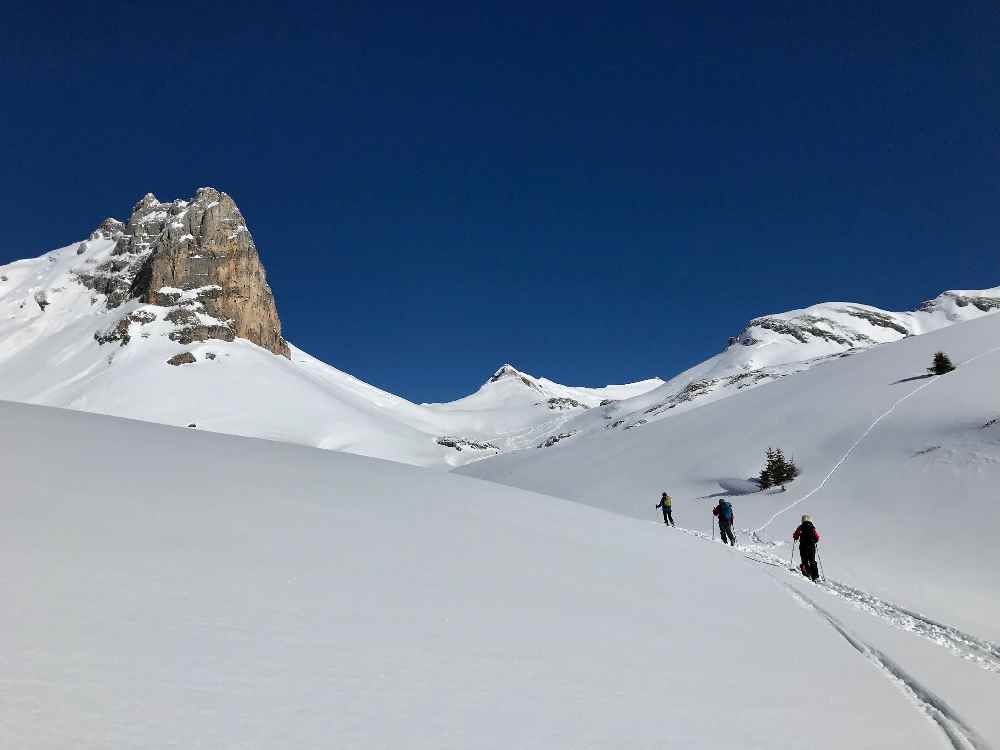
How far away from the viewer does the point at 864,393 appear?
28.6 metres

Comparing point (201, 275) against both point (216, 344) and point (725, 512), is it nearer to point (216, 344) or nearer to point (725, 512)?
point (216, 344)

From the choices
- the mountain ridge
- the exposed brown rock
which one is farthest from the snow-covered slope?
the exposed brown rock

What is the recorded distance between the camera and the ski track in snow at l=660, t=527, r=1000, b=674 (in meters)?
8.01

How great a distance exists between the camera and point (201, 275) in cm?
12662

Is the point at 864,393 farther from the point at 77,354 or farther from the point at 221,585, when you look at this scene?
the point at 77,354

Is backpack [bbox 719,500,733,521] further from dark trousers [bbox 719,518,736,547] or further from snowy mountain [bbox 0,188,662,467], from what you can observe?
snowy mountain [bbox 0,188,662,467]

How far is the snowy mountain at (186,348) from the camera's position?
308 feet

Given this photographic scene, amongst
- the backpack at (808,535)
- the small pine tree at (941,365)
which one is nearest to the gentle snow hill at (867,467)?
the small pine tree at (941,365)

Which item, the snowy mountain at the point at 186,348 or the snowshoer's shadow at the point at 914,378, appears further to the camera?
the snowy mountain at the point at 186,348

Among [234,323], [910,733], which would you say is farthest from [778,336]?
[910,733]

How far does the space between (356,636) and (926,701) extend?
490 cm

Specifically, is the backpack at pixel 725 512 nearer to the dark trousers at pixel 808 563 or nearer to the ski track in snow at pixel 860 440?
the ski track in snow at pixel 860 440

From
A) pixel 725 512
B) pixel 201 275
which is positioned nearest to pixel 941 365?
pixel 725 512

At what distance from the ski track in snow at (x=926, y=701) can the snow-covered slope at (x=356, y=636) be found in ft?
0.19
